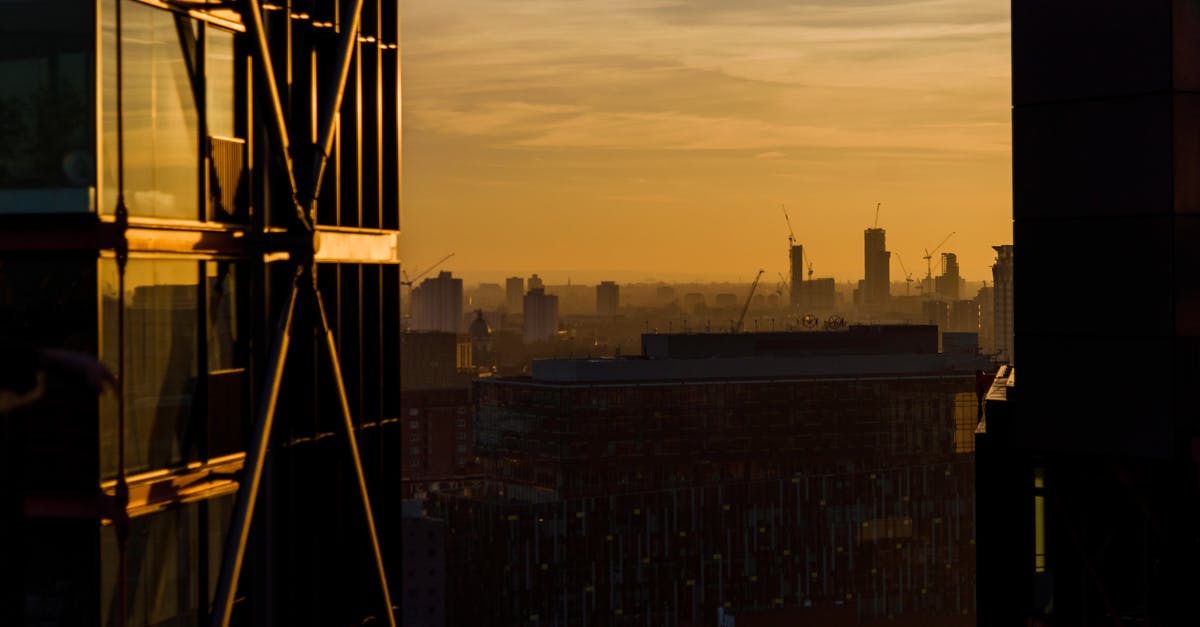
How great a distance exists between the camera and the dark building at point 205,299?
2148 cm

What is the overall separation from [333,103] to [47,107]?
9.05 m

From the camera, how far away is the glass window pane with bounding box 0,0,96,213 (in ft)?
69.2

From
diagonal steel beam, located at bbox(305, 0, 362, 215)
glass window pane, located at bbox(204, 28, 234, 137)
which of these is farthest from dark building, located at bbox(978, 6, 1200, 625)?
glass window pane, located at bbox(204, 28, 234, 137)

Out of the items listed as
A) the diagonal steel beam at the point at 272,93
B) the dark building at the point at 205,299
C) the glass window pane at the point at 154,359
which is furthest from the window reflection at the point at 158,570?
the diagonal steel beam at the point at 272,93

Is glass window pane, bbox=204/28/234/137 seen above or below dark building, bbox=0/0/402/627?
above

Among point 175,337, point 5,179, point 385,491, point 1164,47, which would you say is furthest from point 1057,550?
point 5,179

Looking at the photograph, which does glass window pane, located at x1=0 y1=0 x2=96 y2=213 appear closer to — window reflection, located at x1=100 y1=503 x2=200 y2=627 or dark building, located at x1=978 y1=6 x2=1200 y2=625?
window reflection, located at x1=100 y1=503 x2=200 y2=627

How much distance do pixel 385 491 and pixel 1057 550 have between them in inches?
651

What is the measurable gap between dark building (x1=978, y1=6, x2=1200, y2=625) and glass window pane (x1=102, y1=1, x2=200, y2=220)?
2162 centimetres

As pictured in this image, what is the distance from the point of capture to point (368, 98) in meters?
33.2

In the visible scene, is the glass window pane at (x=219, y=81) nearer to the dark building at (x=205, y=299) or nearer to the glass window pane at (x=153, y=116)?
the dark building at (x=205, y=299)

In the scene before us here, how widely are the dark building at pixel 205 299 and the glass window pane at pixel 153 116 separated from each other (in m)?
0.05

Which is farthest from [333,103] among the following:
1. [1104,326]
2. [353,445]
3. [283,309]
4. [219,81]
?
[1104,326]

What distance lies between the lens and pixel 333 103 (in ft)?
98.3
